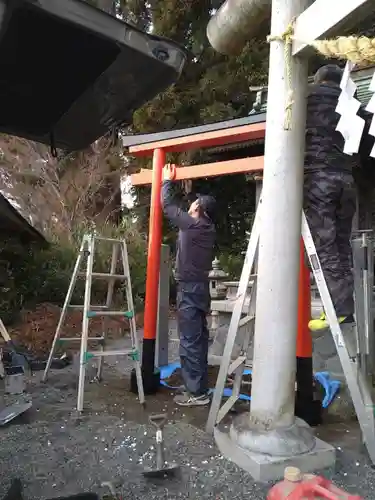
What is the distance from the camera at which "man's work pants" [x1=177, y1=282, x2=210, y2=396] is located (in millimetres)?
4371

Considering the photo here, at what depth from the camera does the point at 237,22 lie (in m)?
3.38

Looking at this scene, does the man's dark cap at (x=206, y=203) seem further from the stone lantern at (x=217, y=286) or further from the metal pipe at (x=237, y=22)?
the stone lantern at (x=217, y=286)

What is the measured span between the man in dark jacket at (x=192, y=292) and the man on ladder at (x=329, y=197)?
1.35 meters

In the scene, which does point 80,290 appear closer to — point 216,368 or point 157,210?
point 216,368

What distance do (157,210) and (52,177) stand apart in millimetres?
11525

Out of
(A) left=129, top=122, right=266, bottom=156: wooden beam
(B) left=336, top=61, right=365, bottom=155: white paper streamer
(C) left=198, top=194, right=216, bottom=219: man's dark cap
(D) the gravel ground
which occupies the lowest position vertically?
(D) the gravel ground

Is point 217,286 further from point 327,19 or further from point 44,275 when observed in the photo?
point 327,19

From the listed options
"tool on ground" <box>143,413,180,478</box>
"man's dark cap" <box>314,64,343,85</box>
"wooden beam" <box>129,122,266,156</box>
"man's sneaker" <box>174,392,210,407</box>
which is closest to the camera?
"tool on ground" <box>143,413,180,478</box>

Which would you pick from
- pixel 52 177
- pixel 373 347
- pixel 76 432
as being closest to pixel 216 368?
pixel 373 347

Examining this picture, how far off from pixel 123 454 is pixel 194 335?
4.87 ft

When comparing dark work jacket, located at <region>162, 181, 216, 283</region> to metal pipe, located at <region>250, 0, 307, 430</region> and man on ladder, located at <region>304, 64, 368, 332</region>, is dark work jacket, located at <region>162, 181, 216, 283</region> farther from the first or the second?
metal pipe, located at <region>250, 0, 307, 430</region>

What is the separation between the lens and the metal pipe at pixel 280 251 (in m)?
2.91

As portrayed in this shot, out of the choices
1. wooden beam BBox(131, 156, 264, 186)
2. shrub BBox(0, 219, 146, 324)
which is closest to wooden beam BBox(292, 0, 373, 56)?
wooden beam BBox(131, 156, 264, 186)

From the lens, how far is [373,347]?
15.1 ft
